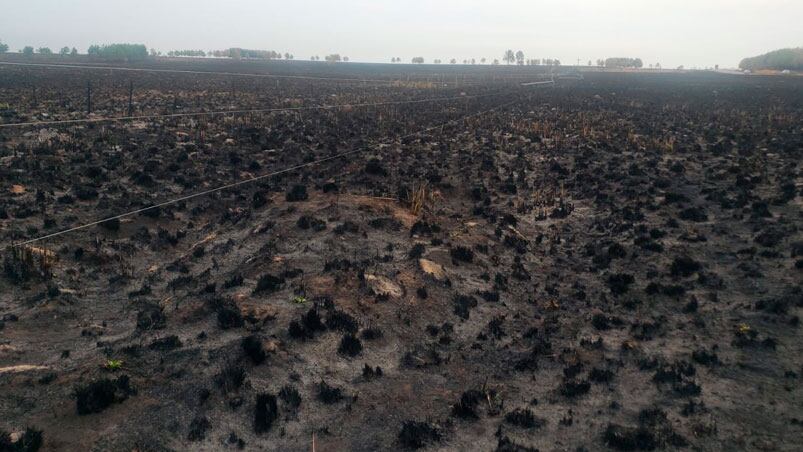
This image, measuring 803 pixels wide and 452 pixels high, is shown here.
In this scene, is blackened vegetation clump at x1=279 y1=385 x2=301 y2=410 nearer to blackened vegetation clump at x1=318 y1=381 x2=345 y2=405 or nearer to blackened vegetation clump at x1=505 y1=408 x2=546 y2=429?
blackened vegetation clump at x1=318 y1=381 x2=345 y2=405

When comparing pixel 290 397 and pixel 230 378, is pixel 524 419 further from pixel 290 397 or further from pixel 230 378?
pixel 230 378

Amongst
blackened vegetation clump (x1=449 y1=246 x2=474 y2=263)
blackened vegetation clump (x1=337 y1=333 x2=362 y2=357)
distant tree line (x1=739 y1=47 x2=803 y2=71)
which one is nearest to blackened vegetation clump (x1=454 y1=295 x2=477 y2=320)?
blackened vegetation clump (x1=449 y1=246 x2=474 y2=263)

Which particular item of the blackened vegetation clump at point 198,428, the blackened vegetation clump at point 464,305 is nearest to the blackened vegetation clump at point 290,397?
the blackened vegetation clump at point 198,428

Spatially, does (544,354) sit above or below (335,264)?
below

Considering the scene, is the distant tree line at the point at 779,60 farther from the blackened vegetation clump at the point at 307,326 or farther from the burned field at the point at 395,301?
the blackened vegetation clump at the point at 307,326

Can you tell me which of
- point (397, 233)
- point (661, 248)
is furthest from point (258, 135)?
point (661, 248)

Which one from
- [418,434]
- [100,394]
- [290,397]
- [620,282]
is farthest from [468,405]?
[620,282]

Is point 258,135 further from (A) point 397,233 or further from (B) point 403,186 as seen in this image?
(A) point 397,233
